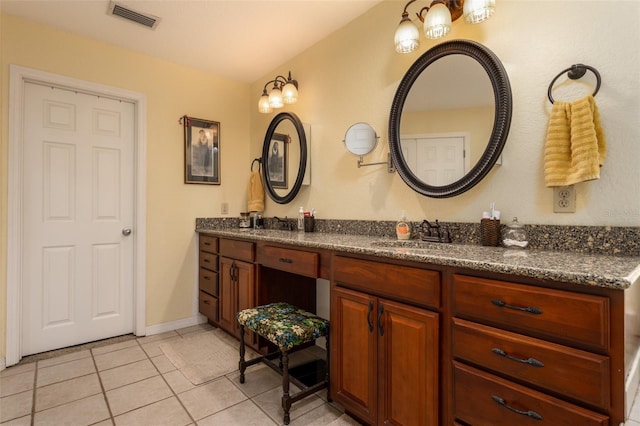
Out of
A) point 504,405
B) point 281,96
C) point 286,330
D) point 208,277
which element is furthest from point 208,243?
point 504,405

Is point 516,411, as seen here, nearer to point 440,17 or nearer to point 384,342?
point 384,342

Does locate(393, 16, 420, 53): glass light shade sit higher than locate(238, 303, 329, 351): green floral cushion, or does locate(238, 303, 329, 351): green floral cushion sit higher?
locate(393, 16, 420, 53): glass light shade

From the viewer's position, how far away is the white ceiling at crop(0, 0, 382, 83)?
2.16m

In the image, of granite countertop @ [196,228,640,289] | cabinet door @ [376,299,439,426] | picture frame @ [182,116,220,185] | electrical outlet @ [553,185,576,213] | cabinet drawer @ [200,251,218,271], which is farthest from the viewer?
picture frame @ [182,116,220,185]

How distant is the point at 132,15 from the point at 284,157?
1.49 m

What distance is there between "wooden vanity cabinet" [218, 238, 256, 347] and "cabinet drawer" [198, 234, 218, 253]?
110mm

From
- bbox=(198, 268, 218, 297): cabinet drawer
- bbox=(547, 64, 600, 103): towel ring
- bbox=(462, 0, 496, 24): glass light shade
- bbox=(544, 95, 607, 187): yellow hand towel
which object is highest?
bbox=(462, 0, 496, 24): glass light shade

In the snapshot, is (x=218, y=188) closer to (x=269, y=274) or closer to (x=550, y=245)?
(x=269, y=274)

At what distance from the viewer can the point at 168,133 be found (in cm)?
298

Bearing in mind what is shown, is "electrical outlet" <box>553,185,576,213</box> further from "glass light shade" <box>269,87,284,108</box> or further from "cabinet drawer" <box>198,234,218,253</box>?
"cabinet drawer" <box>198,234,218,253</box>

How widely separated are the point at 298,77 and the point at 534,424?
108 inches

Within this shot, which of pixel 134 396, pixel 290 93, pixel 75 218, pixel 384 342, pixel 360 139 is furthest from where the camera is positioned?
pixel 290 93

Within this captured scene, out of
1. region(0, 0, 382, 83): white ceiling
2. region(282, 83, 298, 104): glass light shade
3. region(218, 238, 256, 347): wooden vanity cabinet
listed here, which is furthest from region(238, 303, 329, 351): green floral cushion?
region(0, 0, 382, 83): white ceiling

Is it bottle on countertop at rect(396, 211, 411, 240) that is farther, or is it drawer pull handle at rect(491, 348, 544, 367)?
bottle on countertop at rect(396, 211, 411, 240)
